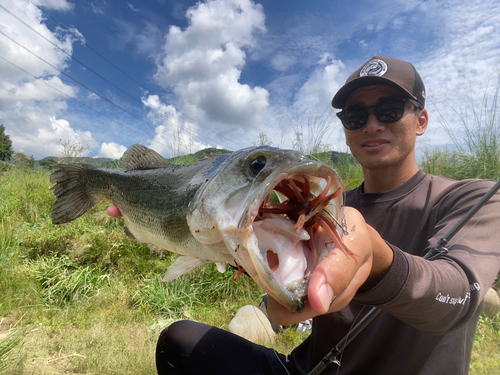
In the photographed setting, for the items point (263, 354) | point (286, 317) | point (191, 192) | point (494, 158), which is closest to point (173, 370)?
point (263, 354)

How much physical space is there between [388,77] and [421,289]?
66.8 inches

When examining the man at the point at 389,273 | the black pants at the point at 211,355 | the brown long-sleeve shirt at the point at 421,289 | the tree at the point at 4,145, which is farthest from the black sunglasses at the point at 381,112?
the tree at the point at 4,145

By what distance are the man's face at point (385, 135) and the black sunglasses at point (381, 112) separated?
28 mm

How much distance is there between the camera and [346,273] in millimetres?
837

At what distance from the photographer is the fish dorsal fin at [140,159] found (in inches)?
90.0

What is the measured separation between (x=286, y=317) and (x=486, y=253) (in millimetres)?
993

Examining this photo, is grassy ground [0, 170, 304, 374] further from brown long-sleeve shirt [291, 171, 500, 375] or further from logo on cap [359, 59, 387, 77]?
logo on cap [359, 59, 387, 77]

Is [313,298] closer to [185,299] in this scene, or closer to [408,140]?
[408,140]

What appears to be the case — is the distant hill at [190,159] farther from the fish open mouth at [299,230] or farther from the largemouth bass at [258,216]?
the fish open mouth at [299,230]

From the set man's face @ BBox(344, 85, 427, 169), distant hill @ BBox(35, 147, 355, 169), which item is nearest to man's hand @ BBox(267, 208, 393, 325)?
man's face @ BBox(344, 85, 427, 169)

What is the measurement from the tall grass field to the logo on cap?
2757 mm

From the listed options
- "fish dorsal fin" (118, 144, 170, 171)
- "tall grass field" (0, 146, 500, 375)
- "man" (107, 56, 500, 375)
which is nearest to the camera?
"man" (107, 56, 500, 375)

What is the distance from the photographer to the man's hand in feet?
2.58

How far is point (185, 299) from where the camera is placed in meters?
4.59
